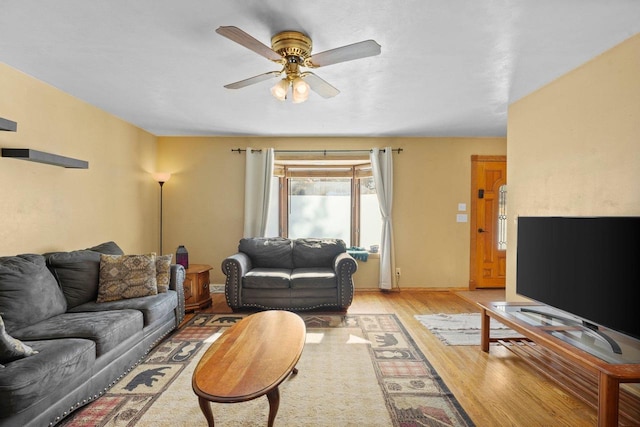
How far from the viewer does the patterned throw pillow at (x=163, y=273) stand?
3.31 meters

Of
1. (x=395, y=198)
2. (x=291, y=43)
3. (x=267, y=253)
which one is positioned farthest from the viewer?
(x=395, y=198)

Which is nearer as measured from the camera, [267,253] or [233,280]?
[233,280]

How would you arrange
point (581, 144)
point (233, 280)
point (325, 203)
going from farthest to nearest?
point (325, 203) → point (233, 280) → point (581, 144)

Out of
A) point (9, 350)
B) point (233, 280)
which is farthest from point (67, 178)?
point (9, 350)

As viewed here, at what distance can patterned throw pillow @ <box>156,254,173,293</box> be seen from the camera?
3312 mm

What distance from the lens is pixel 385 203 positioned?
5266 millimetres

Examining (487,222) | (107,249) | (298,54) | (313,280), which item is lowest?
(313,280)

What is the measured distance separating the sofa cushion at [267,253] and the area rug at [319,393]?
1.42 m

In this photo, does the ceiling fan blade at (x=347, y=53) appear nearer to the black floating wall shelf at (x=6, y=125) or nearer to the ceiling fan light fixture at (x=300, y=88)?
the ceiling fan light fixture at (x=300, y=88)

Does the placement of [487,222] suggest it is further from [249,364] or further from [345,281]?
[249,364]

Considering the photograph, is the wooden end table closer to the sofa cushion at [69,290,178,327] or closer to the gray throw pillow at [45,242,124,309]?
the sofa cushion at [69,290,178,327]

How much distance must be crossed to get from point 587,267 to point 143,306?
3.41 meters

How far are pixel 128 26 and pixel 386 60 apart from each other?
1.86m

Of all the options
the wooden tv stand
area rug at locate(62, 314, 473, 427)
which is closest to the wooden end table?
area rug at locate(62, 314, 473, 427)
